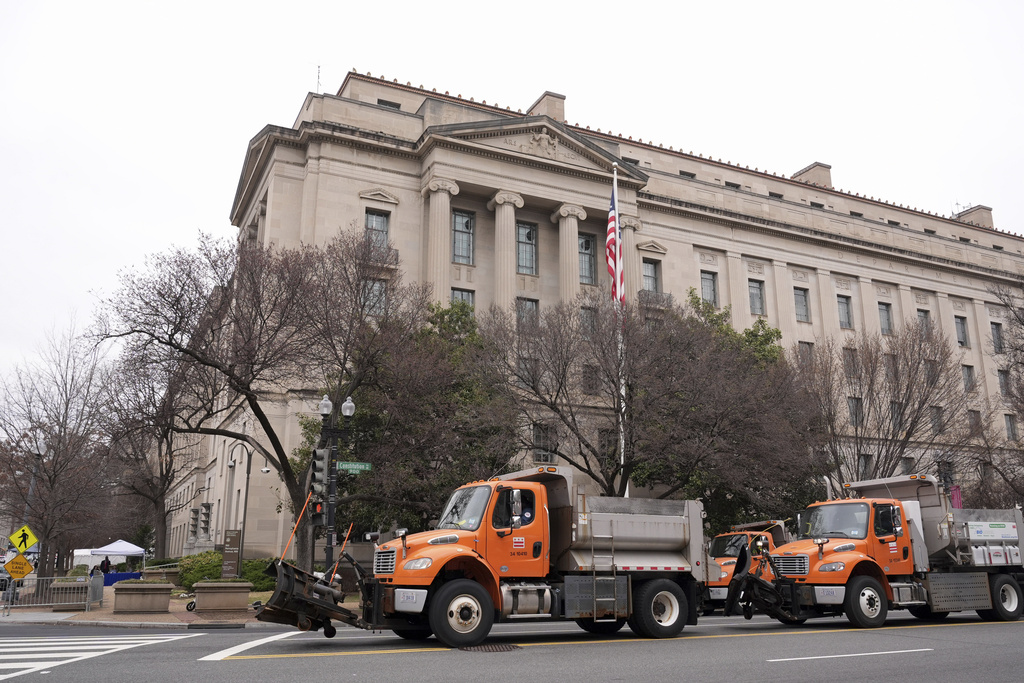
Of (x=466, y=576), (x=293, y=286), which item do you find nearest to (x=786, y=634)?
(x=466, y=576)

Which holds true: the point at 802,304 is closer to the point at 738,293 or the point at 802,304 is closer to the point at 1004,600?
the point at 738,293

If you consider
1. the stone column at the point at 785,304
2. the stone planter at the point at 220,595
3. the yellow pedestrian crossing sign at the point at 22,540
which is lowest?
the stone planter at the point at 220,595

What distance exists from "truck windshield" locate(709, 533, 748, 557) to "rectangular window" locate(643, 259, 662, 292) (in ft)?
77.4

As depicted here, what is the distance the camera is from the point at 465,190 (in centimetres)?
4241

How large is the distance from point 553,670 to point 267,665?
11.8 ft

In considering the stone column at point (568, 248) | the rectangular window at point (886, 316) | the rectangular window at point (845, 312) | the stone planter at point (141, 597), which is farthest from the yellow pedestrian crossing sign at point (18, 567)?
the rectangular window at point (886, 316)

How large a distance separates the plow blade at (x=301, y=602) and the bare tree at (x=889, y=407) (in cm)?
2612

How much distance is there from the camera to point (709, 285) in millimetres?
49844

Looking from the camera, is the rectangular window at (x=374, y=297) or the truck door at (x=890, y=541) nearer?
the truck door at (x=890, y=541)

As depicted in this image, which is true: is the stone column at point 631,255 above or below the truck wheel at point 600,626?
above

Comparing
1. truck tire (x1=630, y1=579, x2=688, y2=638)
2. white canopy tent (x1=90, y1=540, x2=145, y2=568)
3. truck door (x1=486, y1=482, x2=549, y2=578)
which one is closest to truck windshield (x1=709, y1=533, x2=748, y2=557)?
truck tire (x1=630, y1=579, x2=688, y2=638)

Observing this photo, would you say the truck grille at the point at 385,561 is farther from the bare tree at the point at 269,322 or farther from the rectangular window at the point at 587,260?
the rectangular window at the point at 587,260

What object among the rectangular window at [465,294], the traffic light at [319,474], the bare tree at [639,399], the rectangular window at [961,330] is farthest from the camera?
the rectangular window at [961,330]

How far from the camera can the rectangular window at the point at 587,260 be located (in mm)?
45125
